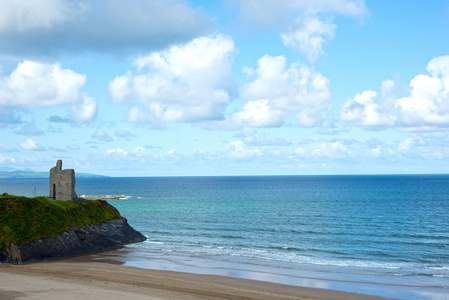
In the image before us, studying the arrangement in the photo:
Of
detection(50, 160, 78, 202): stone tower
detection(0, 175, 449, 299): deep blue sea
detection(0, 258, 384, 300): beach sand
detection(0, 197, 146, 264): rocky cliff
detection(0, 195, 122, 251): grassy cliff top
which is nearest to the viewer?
detection(0, 258, 384, 300): beach sand

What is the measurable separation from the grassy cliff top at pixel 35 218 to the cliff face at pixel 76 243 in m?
0.61

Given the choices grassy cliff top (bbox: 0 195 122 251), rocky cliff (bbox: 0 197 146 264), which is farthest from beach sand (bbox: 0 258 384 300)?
grassy cliff top (bbox: 0 195 122 251)

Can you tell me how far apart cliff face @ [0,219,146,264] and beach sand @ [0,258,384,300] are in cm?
207

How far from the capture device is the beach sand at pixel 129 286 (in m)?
24.7

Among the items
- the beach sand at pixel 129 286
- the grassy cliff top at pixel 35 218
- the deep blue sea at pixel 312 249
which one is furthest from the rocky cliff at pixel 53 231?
the deep blue sea at pixel 312 249

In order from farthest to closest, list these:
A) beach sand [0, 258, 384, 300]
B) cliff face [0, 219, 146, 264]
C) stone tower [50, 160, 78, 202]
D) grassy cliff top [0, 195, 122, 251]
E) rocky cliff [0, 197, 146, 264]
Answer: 1. stone tower [50, 160, 78, 202]
2. grassy cliff top [0, 195, 122, 251]
3. rocky cliff [0, 197, 146, 264]
4. cliff face [0, 219, 146, 264]
5. beach sand [0, 258, 384, 300]

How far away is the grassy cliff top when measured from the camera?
37062 millimetres

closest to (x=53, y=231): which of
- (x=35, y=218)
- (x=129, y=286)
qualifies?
(x=35, y=218)

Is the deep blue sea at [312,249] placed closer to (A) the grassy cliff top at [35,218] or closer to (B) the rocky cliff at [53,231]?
(B) the rocky cliff at [53,231]

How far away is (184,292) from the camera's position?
85.0 feet

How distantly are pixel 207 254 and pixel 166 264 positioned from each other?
5.99m

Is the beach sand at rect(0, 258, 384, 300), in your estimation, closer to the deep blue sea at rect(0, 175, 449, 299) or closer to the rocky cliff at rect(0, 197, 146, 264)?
the deep blue sea at rect(0, 175, 449, 299)

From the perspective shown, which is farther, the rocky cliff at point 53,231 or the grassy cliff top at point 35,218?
the grassy cliff top at point 35,218

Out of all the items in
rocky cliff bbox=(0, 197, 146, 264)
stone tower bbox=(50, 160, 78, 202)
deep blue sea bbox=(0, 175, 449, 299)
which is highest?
stone tower bbox=(50, 160, 78, 202)
